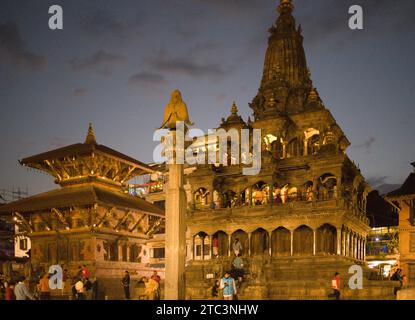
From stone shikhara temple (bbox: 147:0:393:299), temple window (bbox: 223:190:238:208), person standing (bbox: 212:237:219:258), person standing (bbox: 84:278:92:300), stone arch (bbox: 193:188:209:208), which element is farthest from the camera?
stone arch (bbox: 193:188:209:208)

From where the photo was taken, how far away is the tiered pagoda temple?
3981 cm

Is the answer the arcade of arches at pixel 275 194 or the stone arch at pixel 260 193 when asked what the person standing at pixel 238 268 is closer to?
the arcade of arches at pixel 275 194

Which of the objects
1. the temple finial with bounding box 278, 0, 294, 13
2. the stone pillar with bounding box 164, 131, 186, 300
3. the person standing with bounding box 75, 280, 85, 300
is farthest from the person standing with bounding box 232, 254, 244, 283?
the temple finial with bounding box 278, 0, 294, 13

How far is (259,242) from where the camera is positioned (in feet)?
129

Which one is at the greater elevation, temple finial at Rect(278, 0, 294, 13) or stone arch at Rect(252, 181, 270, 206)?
temple finial at Rect(278, 0, 294, 13)

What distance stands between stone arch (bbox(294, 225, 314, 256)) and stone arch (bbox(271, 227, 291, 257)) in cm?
59

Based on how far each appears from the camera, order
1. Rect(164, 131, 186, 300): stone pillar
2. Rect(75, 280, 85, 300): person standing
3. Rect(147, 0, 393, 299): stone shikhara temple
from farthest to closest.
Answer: Rect(147, 0, 393, 299): stone shikhara temple → Rect(75, 280, 85, 300): person standing → Rect(164, 131, 186, 300): stone pillar

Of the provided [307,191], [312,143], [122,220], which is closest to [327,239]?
[307,191]

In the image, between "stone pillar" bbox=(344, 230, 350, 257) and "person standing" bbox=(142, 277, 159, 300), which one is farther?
"stone pillar" bbox=(344, 230, 350, 257)

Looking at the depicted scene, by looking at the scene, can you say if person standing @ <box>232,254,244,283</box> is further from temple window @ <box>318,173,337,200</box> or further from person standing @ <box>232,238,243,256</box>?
temple window @ <box>318,173,337,200</box>

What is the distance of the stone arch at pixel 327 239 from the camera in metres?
36.8

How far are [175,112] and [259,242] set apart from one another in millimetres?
22122
